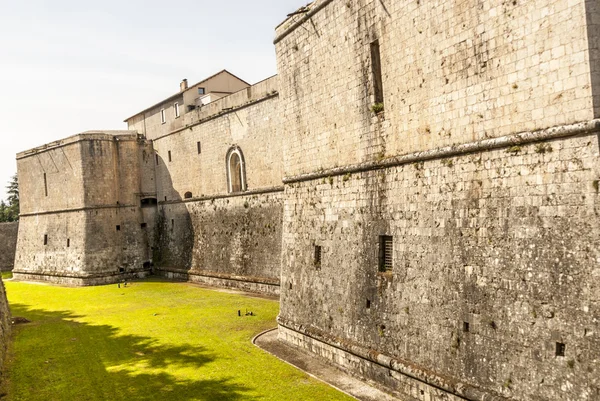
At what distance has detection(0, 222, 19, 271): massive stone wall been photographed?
134 ft

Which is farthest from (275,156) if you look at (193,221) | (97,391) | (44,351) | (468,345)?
(468,345)

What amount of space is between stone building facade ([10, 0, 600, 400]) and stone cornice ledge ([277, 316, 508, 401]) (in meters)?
0.03

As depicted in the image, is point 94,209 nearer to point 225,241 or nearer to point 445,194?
point 225,241

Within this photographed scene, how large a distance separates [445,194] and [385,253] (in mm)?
2240

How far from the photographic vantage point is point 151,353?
14.9 metres

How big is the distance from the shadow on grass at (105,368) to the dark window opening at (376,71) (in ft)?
22.2

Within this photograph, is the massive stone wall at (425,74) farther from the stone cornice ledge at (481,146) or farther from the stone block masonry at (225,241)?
the stone block masonry at (225,241)

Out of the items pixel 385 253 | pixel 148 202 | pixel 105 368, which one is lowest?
pixel 105 368

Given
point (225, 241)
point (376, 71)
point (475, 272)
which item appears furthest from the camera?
point (225, 241)

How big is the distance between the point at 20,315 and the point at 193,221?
32.7ft

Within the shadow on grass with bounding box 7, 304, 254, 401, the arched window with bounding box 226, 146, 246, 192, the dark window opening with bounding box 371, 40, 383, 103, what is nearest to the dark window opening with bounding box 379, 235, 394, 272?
the dark window opening with bounding box 371, 40, 383, 103

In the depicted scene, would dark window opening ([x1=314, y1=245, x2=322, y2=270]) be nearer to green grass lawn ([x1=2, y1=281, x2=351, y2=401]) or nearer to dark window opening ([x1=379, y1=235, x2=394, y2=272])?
green grass lawn ([x1=2, y1=281, x2=351, y2=401])

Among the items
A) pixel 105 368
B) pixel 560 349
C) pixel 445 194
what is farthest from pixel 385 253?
pixel 105 368

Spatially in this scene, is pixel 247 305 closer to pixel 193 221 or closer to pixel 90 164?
pixel 193 221
